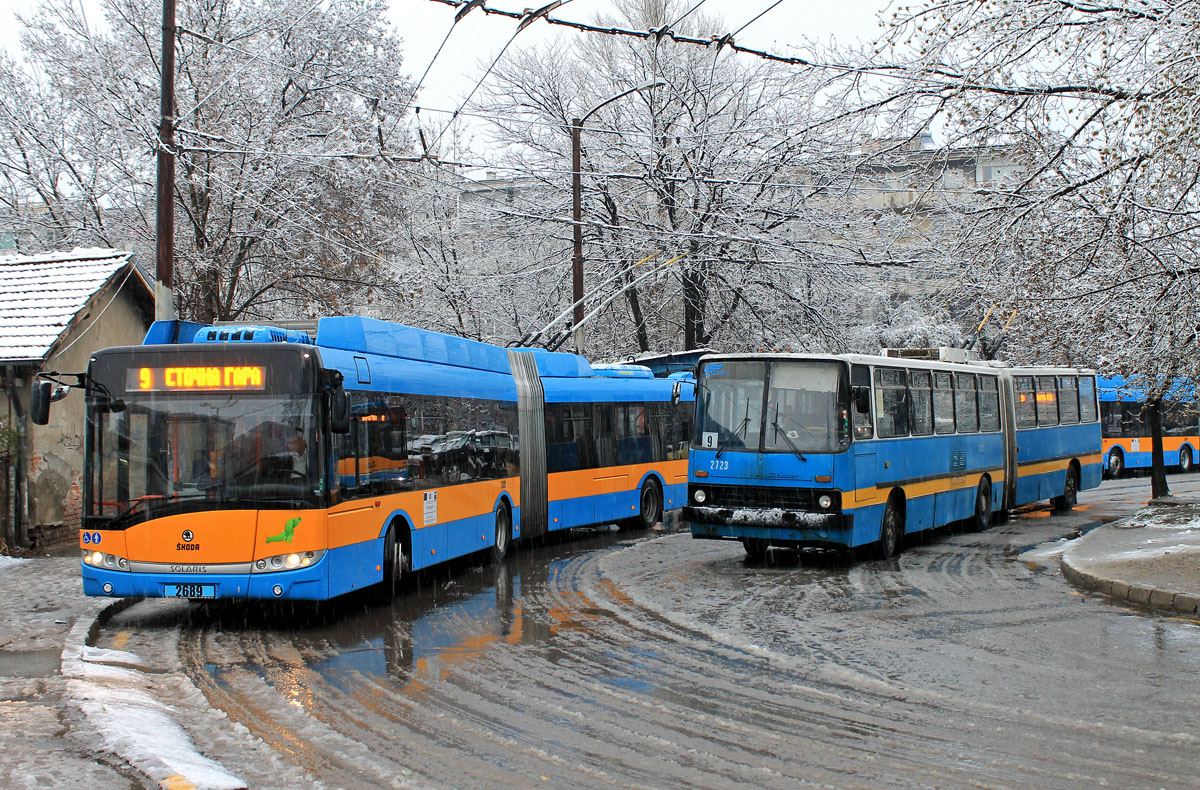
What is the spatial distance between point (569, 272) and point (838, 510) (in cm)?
1764

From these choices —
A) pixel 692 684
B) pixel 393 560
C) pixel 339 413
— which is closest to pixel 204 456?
pixel 339 413

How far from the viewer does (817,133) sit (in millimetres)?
12578

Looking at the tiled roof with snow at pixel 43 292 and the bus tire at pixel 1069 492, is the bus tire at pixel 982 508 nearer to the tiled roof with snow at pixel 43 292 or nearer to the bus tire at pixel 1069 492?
the bus tire at pixel 1069 492

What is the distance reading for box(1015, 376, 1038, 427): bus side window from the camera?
71.8ft

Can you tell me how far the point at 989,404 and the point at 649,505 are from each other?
243 inches

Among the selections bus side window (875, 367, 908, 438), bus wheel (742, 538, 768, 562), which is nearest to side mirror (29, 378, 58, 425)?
bus wheel (742, 538, 768, 562)

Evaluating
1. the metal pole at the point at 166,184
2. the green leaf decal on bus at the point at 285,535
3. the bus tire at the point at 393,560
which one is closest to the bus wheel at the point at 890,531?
the bus tire at the point at 393,560

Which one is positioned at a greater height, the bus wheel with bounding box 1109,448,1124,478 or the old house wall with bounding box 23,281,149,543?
the old house wall with bounding box 23,281,149,543

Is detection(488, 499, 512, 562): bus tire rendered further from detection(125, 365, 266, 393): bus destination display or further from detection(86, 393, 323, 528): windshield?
detection(125, 365, 266, 393): bus destination display

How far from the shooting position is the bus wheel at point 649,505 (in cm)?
2094

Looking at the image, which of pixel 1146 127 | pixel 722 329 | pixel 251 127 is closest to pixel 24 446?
pixel 251 127

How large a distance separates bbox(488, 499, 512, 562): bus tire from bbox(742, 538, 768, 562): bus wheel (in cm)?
322

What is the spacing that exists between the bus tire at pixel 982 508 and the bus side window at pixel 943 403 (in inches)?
86.8

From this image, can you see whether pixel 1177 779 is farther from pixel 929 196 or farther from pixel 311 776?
pixel 929 196
